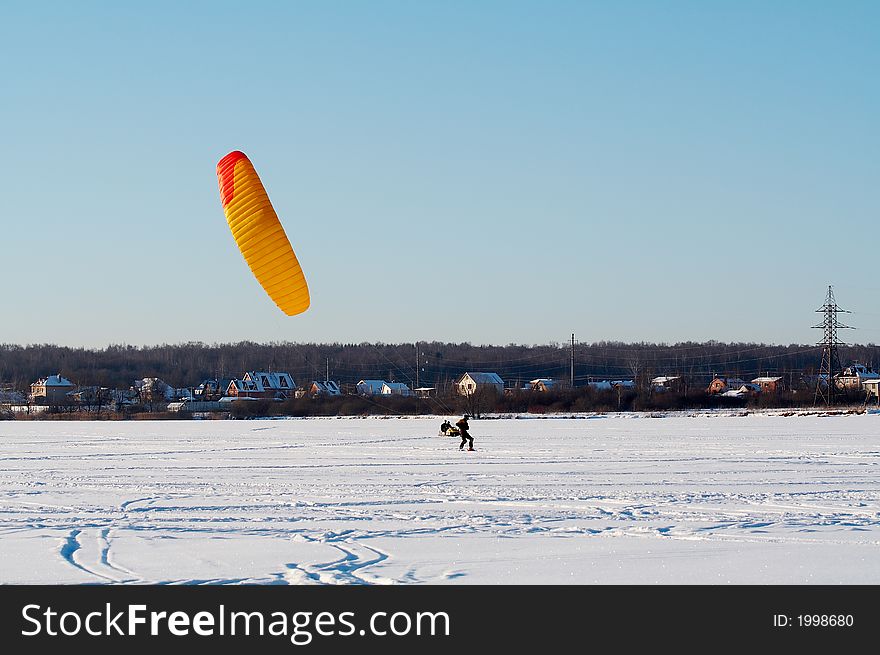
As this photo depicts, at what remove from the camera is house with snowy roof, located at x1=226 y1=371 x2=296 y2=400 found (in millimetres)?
90125

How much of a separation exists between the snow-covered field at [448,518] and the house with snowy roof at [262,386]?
72986 mm

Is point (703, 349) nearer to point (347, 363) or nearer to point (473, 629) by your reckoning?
point (347, 363)

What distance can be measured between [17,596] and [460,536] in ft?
10.7

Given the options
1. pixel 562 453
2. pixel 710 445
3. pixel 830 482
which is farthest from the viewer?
pixel 710 445

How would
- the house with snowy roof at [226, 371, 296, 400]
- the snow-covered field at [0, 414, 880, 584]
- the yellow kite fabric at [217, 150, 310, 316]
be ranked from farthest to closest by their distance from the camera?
the house with snowy roof at [226, 371, 296, 400], the yellow kite fabric at [217, 150, 310, 316], the snow-covered field at [0, 414, 880, 584]

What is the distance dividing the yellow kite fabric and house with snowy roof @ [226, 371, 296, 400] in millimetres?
74803

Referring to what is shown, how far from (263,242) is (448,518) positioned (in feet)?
19.7

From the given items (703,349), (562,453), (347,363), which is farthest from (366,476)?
(703,349)

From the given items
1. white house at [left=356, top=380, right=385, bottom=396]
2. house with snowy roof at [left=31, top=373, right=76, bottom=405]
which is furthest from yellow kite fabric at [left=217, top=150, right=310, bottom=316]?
house with snowy roof at [left=31, top=373, right=76, bottom=405]

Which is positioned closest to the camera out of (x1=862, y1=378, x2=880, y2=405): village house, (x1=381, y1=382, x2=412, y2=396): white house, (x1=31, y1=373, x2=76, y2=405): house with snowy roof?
(x1=862, y1=378, x2=880, y2=405): village house

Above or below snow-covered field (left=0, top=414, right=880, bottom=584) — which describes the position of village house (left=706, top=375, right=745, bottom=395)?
above

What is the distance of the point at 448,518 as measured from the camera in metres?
9.20

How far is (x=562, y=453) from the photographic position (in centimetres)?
1808

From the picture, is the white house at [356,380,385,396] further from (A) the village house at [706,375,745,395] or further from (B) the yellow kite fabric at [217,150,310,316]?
(B) the yellow kite fabric at [217,150,310,316]
